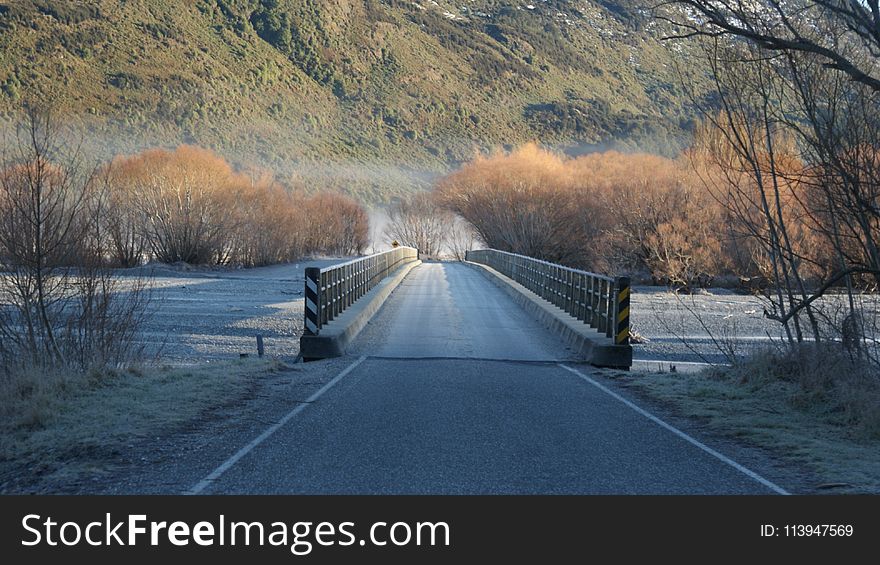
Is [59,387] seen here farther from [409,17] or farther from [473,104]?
[409,17]

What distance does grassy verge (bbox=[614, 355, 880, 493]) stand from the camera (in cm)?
943

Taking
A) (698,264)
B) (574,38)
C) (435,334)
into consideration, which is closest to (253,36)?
(574,38)

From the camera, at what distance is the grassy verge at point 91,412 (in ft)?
30.3

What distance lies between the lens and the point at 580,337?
64.0ft

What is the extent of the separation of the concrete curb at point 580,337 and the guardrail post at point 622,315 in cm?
15

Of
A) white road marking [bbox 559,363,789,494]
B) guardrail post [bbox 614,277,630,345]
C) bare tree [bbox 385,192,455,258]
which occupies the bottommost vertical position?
white road marking [bbox 559,363,789,494]

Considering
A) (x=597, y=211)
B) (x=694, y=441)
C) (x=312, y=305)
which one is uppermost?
(x=597, y=211)

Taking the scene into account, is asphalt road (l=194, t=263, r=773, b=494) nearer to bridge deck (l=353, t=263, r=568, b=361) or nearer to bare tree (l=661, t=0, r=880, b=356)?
bridge deck (l=353, t=263, r=568, b=361)

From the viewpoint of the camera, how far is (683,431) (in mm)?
11336

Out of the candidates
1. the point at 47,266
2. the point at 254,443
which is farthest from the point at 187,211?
the point at 254,443

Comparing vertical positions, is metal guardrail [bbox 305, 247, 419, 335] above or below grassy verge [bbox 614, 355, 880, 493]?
above

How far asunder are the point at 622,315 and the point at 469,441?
25.7 feet

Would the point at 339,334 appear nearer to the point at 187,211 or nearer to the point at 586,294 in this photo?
the point at 586,294

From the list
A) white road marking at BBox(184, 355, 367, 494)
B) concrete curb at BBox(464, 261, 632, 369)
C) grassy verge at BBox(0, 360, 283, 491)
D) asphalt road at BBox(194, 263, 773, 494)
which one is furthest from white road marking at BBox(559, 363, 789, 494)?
grassy verge at BBox(0, 360, 283, 491)
